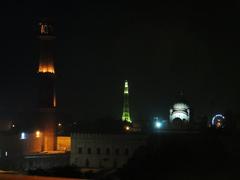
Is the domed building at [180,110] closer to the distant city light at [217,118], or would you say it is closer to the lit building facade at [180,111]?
the lit building facade at [180,111]

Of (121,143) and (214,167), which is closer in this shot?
(214,167)

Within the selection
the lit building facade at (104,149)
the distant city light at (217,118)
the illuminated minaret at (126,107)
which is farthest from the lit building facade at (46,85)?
the illuminated minaret at (126,107)

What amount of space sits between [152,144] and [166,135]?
2169 millimetres

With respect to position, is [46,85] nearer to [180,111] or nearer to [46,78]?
[46,78]

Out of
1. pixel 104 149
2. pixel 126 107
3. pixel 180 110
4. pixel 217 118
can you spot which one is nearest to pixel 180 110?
pixel 180 110

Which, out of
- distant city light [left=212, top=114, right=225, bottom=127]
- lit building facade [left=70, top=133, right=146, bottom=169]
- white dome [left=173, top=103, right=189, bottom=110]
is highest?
white dome [left=173, top=103, right=189, bottom=110]

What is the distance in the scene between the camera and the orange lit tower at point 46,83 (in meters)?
45.9

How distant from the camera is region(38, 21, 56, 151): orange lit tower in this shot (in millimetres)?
45938

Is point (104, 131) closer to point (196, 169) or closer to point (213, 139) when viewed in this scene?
point (213, 139)

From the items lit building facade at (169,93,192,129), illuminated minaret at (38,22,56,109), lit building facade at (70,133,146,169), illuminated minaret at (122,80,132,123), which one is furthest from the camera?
illuminated minaret at (122,80,132,123)

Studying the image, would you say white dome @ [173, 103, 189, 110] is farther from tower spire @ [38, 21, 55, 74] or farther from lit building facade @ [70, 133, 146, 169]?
tower spire @ [38, 21, 55, 74]

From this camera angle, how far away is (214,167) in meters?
34.5

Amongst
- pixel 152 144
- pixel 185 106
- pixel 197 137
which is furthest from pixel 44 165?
pixel 185 106

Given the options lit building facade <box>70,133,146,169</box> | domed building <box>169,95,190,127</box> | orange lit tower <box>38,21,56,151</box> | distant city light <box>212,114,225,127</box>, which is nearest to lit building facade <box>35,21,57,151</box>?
orange lit tower <box>38,21,56,151</box>
